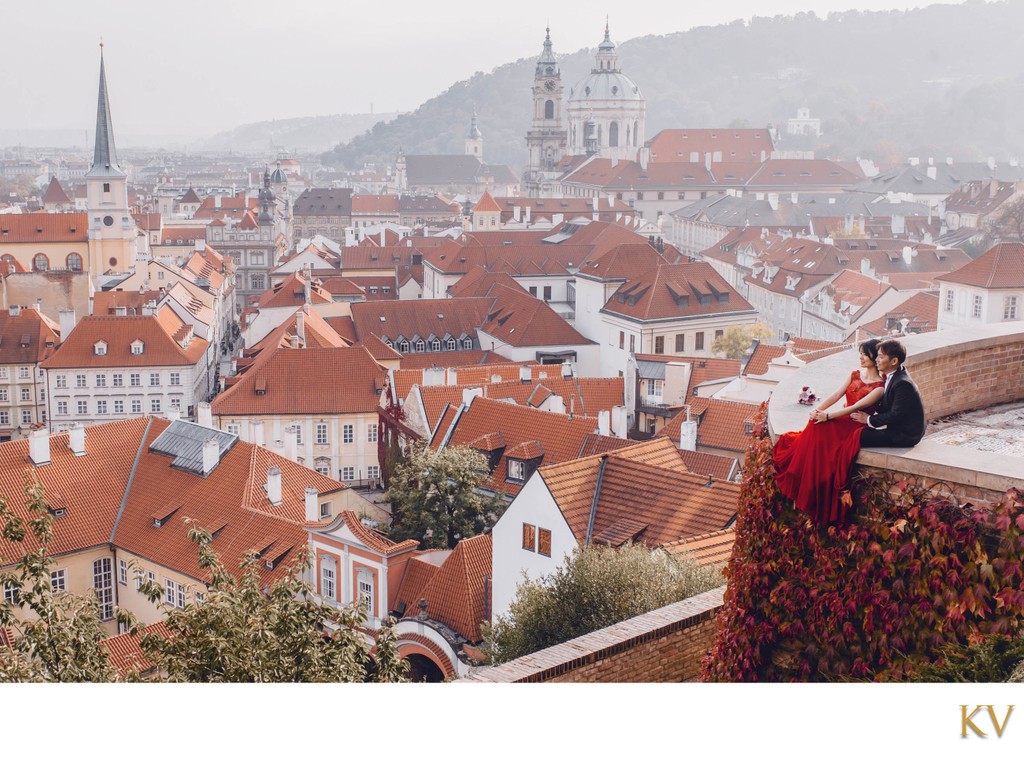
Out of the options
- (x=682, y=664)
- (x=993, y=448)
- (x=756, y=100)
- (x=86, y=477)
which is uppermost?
(x=756, y=100)

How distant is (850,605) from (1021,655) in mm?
588

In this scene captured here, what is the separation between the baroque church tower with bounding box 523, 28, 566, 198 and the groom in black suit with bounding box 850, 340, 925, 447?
87050 millimetres

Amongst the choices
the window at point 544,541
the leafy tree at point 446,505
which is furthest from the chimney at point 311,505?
the window at point 544,541

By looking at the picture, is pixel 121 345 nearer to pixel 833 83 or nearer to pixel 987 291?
pixel 987 291

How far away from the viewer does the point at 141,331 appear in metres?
32.2

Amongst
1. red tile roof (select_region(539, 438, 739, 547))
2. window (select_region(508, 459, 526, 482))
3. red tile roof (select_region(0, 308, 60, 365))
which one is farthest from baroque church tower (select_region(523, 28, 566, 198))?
red tile roof (select_region(539, 438, 739, 547))

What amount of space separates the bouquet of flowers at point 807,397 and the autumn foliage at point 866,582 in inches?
7.3

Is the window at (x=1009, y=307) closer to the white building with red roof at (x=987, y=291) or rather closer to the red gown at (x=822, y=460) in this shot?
the white building with red roof at (x=987, y=291)

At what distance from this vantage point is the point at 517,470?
18703 mm

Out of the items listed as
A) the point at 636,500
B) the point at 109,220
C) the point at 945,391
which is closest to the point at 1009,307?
the point at 636,500

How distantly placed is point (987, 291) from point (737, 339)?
7.13 meters

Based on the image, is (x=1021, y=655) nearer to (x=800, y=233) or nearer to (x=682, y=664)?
(x=682, y=664)

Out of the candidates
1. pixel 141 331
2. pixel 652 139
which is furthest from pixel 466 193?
pixel 141 331

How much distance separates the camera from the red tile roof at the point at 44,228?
50.4 m
